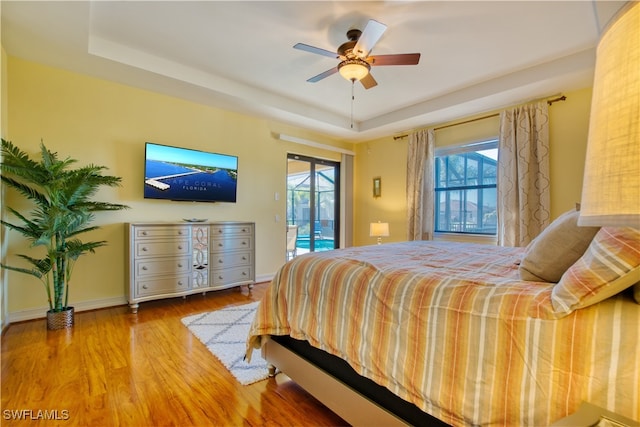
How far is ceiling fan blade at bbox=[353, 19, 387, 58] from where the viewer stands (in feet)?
6.91

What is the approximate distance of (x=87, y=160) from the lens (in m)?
3.18

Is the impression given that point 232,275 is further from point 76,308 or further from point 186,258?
point 76,308

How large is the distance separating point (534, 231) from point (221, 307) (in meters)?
3.93

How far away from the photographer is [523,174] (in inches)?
142

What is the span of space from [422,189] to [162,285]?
12.8ft

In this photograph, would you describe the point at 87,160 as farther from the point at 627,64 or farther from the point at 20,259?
the point at 627,64

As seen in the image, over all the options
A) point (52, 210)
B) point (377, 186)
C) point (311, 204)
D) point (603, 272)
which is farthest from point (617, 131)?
point (377, 186)

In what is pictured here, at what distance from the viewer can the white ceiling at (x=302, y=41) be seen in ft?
7.55

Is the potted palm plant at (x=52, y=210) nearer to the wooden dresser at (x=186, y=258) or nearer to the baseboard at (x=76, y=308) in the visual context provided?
the baseboard at (x=76, y=308)

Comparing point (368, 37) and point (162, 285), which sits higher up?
point (368, 37)

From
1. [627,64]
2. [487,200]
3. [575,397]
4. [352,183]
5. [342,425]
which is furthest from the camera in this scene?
[352,183]

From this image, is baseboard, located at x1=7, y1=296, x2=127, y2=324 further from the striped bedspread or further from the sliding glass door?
the striped bedspread

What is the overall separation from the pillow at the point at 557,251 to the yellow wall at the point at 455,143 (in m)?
2.91

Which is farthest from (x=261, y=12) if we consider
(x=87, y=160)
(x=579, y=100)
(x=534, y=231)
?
(x=534, y=231)
